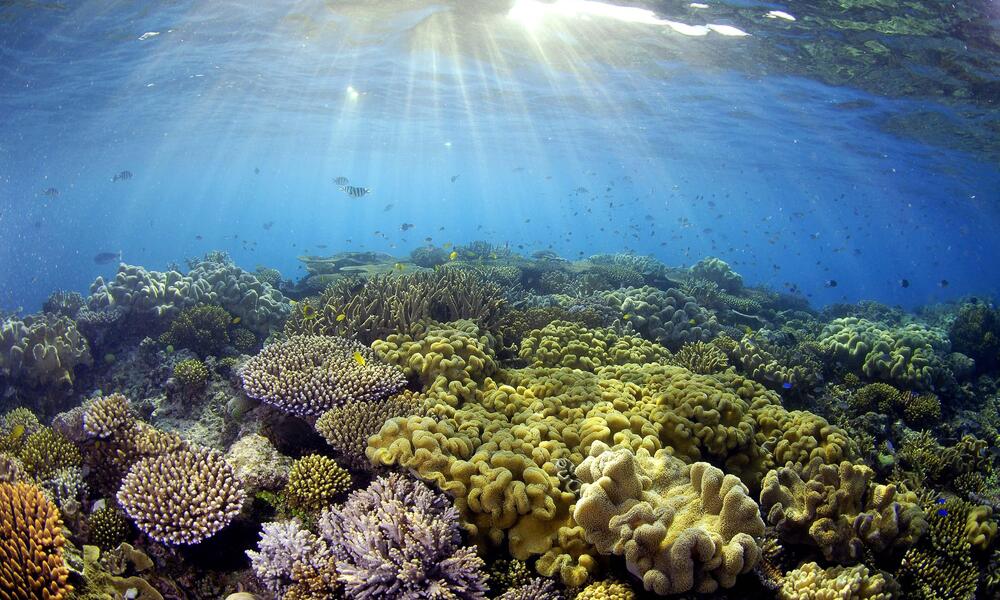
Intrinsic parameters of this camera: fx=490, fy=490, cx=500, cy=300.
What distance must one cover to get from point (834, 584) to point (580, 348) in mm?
4461

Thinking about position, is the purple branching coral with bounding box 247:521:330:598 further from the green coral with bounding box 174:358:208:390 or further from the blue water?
the blue water

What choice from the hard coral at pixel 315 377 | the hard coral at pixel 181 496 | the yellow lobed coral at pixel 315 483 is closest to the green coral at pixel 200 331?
the hard coral at pixel 315 377

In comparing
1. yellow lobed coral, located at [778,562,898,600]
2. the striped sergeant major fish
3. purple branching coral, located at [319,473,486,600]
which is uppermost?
the striped sergeant major fish

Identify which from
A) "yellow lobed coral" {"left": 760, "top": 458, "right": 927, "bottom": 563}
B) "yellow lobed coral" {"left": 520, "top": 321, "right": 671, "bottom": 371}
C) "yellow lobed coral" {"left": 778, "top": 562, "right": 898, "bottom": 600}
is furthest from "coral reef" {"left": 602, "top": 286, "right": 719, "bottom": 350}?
"yellow lobed coral" {"left": 778, "top": 562, "right": 898, "bottom": 600}

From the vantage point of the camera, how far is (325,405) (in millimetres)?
6117

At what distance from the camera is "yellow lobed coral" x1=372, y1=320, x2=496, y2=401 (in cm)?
664

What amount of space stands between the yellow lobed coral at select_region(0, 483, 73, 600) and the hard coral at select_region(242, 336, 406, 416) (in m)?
2.34

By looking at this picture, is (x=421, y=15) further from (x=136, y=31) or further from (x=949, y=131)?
(x=949, y=131)

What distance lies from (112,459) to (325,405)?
236 centimetres

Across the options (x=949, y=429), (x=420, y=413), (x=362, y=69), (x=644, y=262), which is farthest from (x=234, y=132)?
(x=949, y=429)

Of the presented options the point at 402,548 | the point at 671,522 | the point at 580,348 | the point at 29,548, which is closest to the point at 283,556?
the point at 402,548

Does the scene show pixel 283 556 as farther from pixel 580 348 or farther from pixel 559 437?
pixel 580 348

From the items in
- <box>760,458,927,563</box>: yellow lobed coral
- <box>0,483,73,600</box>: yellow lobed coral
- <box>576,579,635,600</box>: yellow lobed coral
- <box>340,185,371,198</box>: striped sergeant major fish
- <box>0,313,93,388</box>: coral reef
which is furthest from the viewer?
<box>340,185,371,198</box>: striped sergeant major fish

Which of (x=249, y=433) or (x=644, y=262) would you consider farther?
(x=644, y=262)
